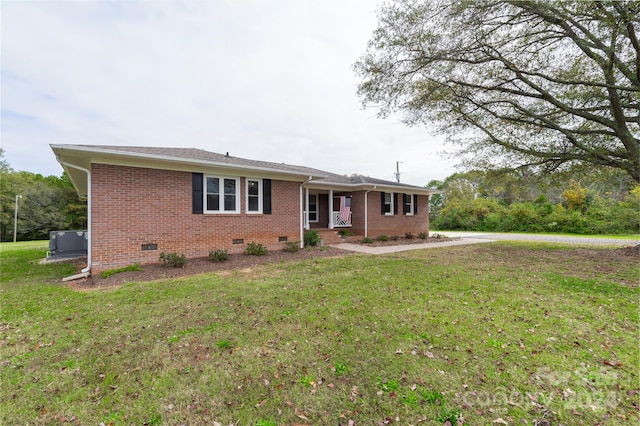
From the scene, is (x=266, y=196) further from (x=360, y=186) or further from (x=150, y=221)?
(x=360, y=186)

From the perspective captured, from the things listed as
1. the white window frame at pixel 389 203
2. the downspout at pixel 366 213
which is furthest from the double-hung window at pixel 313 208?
the white window frame at pixel 389 203

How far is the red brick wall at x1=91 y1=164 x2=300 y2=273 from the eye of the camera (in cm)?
730

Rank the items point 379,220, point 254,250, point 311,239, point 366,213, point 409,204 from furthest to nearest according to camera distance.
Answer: point 409,204 < point 379,220 < point 366,213 < point 311,239 < point 254,250

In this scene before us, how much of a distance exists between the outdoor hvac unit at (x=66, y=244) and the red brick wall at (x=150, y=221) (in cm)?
438

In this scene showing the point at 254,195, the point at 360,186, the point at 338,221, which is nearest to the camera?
the point at 254,195

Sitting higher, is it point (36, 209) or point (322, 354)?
point (36, 209)

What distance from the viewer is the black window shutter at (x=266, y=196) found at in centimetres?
1041

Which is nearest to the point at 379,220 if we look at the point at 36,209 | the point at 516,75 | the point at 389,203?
the point at 389,203

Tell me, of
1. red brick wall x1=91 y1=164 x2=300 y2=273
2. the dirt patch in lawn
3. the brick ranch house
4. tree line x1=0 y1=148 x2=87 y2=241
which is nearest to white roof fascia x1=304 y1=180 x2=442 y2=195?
the brick ranch house

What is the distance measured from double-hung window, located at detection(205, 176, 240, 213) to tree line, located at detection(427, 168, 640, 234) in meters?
10.5

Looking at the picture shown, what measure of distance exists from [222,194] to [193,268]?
2892mm

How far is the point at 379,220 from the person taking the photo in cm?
1562

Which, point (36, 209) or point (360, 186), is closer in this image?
point (360, 186)

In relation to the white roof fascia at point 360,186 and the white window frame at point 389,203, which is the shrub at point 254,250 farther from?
the white window frame at point 389,203
